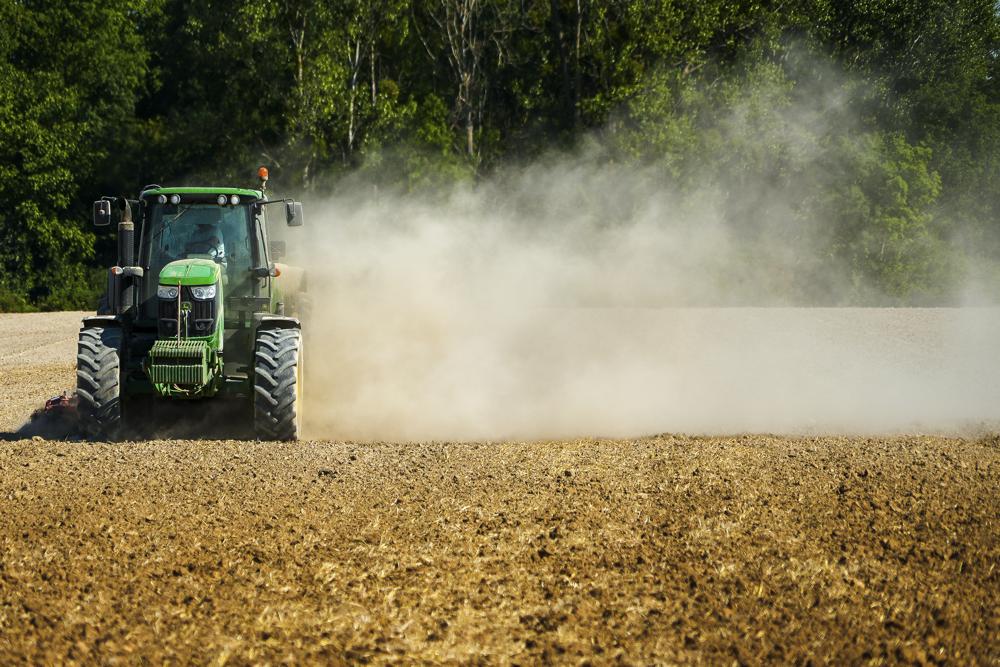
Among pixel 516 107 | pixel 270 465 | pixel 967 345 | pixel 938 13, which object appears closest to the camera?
pixel 270 465

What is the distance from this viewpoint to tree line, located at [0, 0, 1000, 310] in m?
35.5

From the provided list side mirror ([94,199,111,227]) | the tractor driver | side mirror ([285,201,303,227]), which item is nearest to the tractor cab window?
the tractor driver

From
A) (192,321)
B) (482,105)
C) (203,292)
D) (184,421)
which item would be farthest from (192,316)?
(482,105)

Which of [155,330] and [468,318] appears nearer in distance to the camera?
[155,330]

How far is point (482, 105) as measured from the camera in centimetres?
4128

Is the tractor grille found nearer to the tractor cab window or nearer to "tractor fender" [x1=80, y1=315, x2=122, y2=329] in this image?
"tractor fender" [x1=80, y1=315, x2=122, y2=329]

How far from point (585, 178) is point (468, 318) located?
59.4 ft

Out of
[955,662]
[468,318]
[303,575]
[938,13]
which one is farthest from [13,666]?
[938,13]

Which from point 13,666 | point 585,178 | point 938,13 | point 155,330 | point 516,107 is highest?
point 938,13

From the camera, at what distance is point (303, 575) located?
22.5 ft

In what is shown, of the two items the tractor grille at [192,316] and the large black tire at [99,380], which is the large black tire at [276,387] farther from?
the large black tire at [99,380]

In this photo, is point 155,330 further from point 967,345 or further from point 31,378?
point 967,345

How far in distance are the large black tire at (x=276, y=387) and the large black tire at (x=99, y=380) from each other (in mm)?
1519

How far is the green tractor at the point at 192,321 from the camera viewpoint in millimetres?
11000
